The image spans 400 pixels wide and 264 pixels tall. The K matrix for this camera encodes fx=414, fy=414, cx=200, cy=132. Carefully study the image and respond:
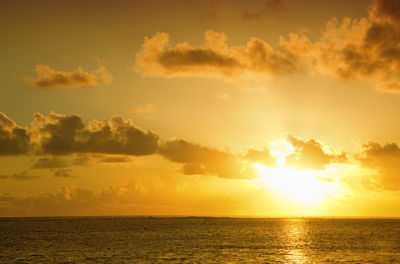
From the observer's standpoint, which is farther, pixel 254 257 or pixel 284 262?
pixel 254 257

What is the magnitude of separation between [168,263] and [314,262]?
980 inches

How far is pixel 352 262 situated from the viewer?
70750 millimetres

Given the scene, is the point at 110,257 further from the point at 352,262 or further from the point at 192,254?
the point at 352,262

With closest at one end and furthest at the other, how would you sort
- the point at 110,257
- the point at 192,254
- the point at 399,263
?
1. the point at 399,263
2. the point at 110,257
3. the point at 192,254

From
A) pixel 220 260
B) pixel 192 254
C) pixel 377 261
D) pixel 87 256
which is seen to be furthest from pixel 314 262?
pixel 87 256

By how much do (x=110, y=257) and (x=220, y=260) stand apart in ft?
67.5

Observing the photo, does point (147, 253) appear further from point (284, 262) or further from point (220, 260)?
point (284, 262)

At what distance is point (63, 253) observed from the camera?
84.8 metres

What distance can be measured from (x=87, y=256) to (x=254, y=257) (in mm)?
31353

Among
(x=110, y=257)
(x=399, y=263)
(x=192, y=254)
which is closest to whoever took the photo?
(x=399, y=263)

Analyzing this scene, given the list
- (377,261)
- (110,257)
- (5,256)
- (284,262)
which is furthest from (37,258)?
(377,261)

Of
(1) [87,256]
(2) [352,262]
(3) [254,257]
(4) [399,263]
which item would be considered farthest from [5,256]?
(4) [399,263]

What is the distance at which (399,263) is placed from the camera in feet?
224

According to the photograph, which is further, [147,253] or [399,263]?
[147,253]
